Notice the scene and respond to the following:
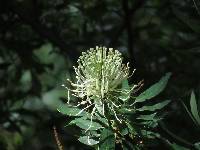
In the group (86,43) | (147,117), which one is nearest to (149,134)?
(147,117)

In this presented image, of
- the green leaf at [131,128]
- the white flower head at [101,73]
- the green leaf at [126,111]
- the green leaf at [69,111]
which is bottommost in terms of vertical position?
the green leaf at [131,128]

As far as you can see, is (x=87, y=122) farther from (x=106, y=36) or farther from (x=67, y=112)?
(x=106, y=36)

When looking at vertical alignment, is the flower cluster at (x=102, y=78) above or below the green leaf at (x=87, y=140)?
above

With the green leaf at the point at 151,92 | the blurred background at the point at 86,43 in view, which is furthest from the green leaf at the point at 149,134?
the blurred background at the point at 86,43

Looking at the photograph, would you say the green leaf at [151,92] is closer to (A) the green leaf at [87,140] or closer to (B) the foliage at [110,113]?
(B) the foliage at [110,113]

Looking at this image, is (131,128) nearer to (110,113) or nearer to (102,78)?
(110,113)

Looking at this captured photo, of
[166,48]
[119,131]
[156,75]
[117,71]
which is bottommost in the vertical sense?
[119,131]

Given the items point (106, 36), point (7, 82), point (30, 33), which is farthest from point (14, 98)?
point (106, 36)

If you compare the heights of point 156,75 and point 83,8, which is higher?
point 83,8
